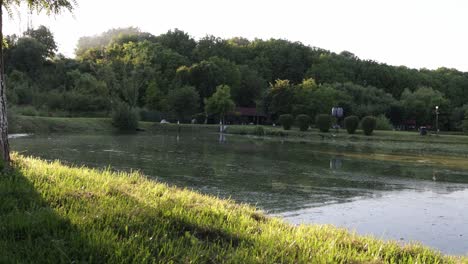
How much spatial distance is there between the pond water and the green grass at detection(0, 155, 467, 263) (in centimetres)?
359

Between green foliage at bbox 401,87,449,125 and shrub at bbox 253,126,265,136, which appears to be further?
green foliage at bbox 401,87,449,125

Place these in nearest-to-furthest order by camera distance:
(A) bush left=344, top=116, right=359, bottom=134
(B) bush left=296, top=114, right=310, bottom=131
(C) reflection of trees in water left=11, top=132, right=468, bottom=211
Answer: (C) reflection of trees in water left=11, top=132, right=468, bottom=211
(A) bush left=344, top=116, right=359, bottom=134
(B) bush left=296, top=114, right=310, bottom=131

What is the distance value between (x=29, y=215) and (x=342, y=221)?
298 inches

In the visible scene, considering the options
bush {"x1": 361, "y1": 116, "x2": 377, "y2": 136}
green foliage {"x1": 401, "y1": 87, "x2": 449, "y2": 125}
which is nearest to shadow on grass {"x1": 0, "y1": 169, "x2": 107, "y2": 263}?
bush {"x1": 361, "y1": 116, "x2": 377, "y2": 136}

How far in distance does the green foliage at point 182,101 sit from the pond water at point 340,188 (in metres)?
43.8

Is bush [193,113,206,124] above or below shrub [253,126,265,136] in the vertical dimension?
above

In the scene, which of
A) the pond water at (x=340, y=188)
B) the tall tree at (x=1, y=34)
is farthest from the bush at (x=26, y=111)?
the tall tree at (x=1, y=34)

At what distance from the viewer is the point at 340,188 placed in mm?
16391

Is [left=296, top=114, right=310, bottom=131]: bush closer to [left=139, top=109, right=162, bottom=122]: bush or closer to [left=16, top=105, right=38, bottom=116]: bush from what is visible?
[left=139, top=109, right=162, bottom=122]: bush

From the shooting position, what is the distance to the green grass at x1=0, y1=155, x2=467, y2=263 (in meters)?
4.10

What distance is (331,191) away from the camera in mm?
15539

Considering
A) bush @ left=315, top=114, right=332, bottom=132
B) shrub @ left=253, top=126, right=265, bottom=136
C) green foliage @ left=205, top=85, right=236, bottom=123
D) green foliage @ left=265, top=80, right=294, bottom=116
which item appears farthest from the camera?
green foliage @ left=265, top=80, right=294, bottom=116

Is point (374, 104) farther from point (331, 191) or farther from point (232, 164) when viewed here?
point (331, 191)

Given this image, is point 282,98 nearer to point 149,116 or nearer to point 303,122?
point 303,122
